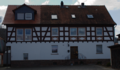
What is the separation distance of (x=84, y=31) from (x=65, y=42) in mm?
3436

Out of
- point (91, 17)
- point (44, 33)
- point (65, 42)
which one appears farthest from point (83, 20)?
point (44, 33)

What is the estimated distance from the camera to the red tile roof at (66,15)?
28.8 metres

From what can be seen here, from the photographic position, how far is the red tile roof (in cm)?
2875

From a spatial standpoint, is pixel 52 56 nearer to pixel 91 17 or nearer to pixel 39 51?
pixel 39 51

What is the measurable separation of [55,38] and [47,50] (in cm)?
218

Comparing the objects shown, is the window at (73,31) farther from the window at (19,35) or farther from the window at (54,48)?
the window at (19,35)

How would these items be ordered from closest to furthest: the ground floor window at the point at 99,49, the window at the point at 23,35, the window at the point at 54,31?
the window at the point at 23,35, the window at the point at 54,31, the ground floor window at the point at 99,49

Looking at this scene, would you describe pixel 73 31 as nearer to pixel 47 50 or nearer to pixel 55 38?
pixel 55 38

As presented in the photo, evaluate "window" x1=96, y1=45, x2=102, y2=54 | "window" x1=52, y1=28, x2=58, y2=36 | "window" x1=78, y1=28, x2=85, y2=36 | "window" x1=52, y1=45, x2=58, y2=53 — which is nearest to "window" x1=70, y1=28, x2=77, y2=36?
"window" x1=78, y1=28, x2=85, y2=36

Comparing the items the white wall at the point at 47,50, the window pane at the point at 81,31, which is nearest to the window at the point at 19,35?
the white wall at the point at 47,50

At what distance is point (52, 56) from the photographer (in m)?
28.1

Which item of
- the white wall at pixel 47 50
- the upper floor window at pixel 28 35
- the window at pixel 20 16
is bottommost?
the white wall at pixel 47 50

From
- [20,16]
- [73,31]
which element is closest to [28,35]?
[20,16]

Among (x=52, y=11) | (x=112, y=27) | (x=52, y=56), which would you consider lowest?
(x=52, y=56)
